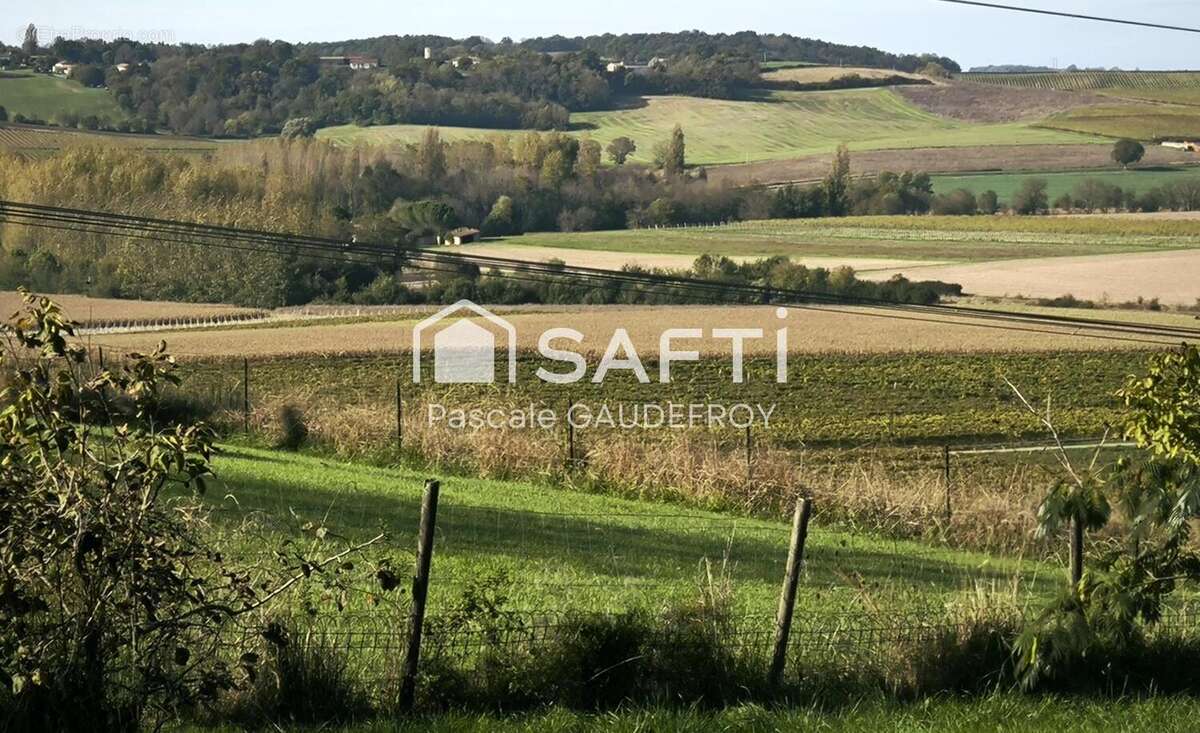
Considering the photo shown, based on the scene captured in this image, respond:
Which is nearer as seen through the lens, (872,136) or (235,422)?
(235,422)

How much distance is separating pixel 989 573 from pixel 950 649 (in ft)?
20.7

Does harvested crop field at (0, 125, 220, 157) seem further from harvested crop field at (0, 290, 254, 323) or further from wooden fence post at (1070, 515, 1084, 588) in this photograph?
wooden fence post at (1070, 515, 1084, 588)

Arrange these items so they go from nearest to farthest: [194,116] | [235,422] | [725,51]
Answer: [235,422]
[194,116]
[725,51]

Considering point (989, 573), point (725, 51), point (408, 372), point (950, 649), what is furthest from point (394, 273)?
point (725, 51)

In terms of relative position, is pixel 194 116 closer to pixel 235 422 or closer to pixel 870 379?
pixel 870 379

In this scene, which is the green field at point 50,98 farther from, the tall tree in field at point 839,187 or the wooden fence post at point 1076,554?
the wooden fence post at point 1076,554

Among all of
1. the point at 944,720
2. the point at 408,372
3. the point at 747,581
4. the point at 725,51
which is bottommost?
the point at 408,372

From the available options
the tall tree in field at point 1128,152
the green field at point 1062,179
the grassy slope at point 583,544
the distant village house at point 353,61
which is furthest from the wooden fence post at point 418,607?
the distant village house at point 353,61

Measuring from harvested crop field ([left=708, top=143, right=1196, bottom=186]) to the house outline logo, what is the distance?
Answer: 4833cm

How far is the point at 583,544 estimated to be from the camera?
14.2m

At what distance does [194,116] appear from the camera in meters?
102

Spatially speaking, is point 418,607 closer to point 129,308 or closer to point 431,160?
point 129,308

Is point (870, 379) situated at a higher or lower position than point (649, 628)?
lower

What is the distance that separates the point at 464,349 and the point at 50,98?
7194 centimetres
